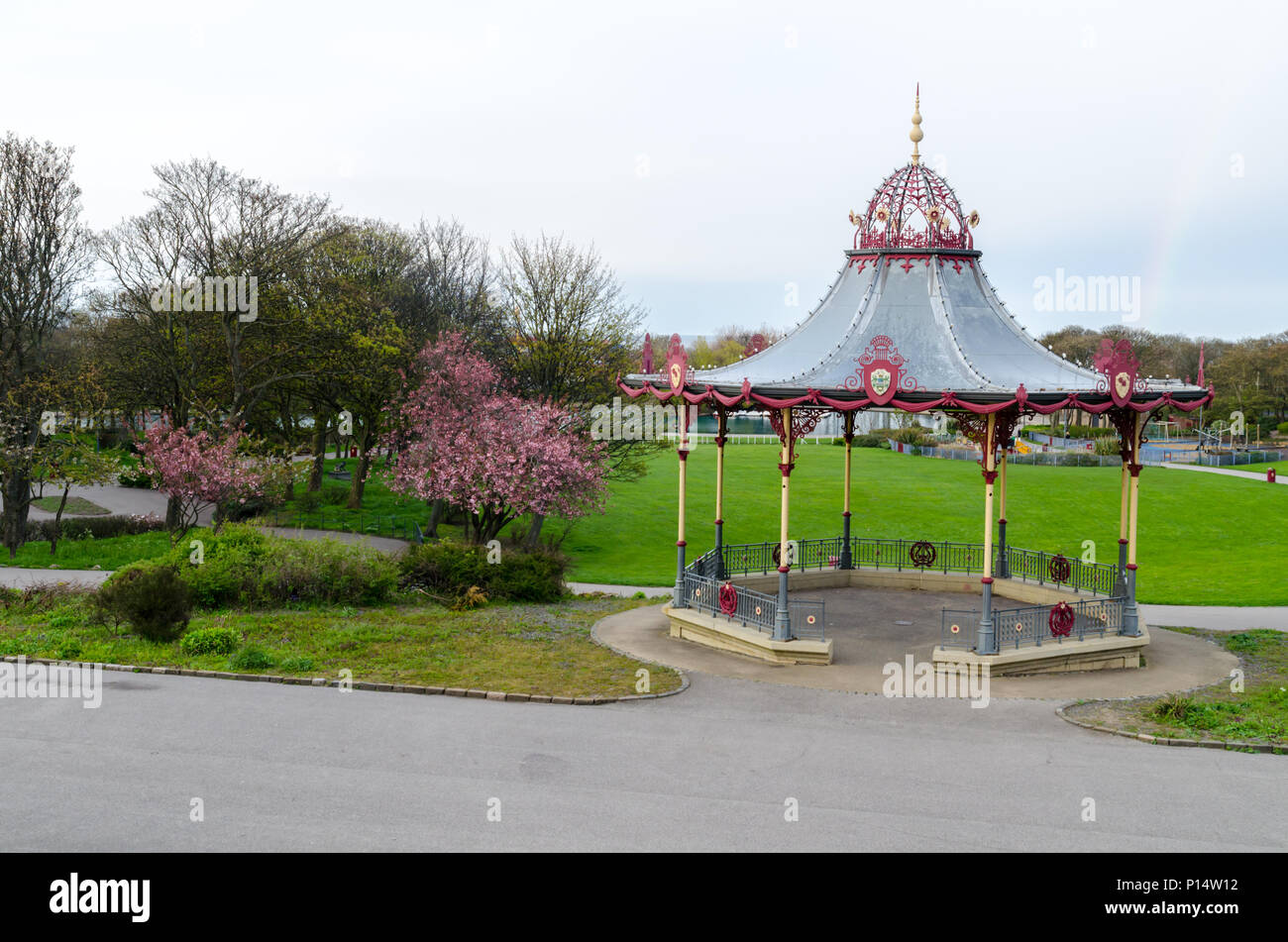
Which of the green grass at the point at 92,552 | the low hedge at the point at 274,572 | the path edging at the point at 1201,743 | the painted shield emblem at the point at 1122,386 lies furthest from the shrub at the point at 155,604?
the painted shield emblem at the point at 1122,386

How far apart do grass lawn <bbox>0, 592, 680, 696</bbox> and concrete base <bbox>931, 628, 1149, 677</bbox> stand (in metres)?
5.34

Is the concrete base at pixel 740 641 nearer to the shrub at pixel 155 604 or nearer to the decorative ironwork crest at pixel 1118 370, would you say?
the decorative ironwork crest at pixel 1118 370

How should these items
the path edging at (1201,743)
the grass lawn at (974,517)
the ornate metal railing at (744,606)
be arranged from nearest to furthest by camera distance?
the path edging at (1201,743)
the ornate metal railing at (744,606)
the grass lawn at (974,517)

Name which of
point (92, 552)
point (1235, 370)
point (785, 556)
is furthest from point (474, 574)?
point (1235, 370)

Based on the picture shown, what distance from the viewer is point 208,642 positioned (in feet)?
65.4

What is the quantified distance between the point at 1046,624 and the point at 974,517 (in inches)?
1219

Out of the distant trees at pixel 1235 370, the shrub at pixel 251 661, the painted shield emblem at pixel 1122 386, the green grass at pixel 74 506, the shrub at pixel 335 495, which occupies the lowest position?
the shrub at pixel 251 661

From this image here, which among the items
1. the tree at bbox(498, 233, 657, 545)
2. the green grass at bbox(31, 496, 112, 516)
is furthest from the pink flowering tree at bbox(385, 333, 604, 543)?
the green grass at bbox(31, 496, 112, 516)

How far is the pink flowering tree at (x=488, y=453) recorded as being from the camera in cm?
3228

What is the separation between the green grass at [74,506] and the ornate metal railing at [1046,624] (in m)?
41.3

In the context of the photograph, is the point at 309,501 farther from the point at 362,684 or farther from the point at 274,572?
the point at 362,684

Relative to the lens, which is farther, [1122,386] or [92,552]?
[92,552]

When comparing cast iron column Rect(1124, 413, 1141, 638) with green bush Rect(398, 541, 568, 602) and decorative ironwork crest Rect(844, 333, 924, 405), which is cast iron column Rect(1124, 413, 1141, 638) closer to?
decorative ironwork crest Rect(844, 333, 924, 405)

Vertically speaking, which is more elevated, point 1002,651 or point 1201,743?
point 1002,651
